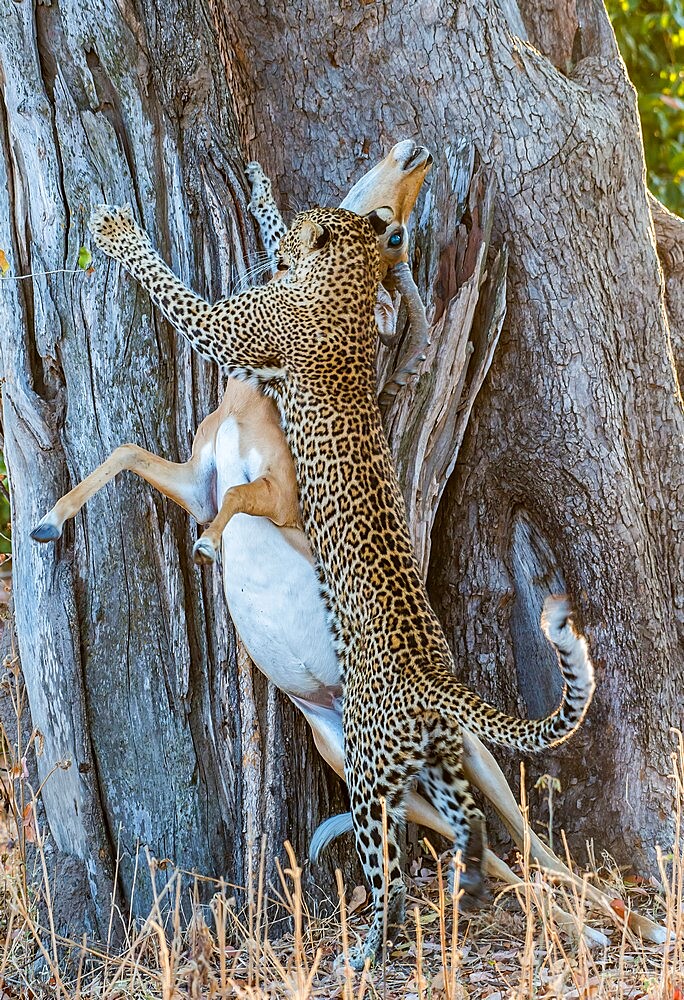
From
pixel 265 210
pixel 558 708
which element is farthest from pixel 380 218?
pixel 558 708

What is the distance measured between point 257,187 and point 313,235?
477mm

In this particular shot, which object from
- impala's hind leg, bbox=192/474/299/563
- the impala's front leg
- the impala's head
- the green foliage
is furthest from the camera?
the green foliage

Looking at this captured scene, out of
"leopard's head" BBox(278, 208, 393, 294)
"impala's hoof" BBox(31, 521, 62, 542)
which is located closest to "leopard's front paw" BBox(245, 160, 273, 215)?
"leopard's head" BBox(278, 208, 393, 294)

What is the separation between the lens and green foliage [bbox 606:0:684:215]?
31.3 ft

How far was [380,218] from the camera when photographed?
4.63 m

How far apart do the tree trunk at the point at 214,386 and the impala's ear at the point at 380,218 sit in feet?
1.07

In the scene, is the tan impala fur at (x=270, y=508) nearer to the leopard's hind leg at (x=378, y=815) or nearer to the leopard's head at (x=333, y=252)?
the leopard's hind leg at (x=378, y=815)

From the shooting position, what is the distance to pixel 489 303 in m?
4.95

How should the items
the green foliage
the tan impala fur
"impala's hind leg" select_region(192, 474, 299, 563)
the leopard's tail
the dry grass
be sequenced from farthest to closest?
the green foliage → the tan impala fur → "impala's hind leg" select_region(192, 474, 299, 563) → the dry grass → the leopard's tail

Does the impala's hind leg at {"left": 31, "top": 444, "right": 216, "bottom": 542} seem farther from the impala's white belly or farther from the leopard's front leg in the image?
the leopard's front leg

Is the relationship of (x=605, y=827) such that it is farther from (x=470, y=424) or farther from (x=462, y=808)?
(x=470, y=424)

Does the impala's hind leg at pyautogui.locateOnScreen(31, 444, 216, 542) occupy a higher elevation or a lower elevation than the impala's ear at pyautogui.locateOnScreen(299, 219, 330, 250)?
lower

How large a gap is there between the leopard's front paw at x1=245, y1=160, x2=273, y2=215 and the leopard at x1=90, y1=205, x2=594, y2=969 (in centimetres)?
26

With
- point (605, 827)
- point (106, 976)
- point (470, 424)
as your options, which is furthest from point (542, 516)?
point (106, 976)
